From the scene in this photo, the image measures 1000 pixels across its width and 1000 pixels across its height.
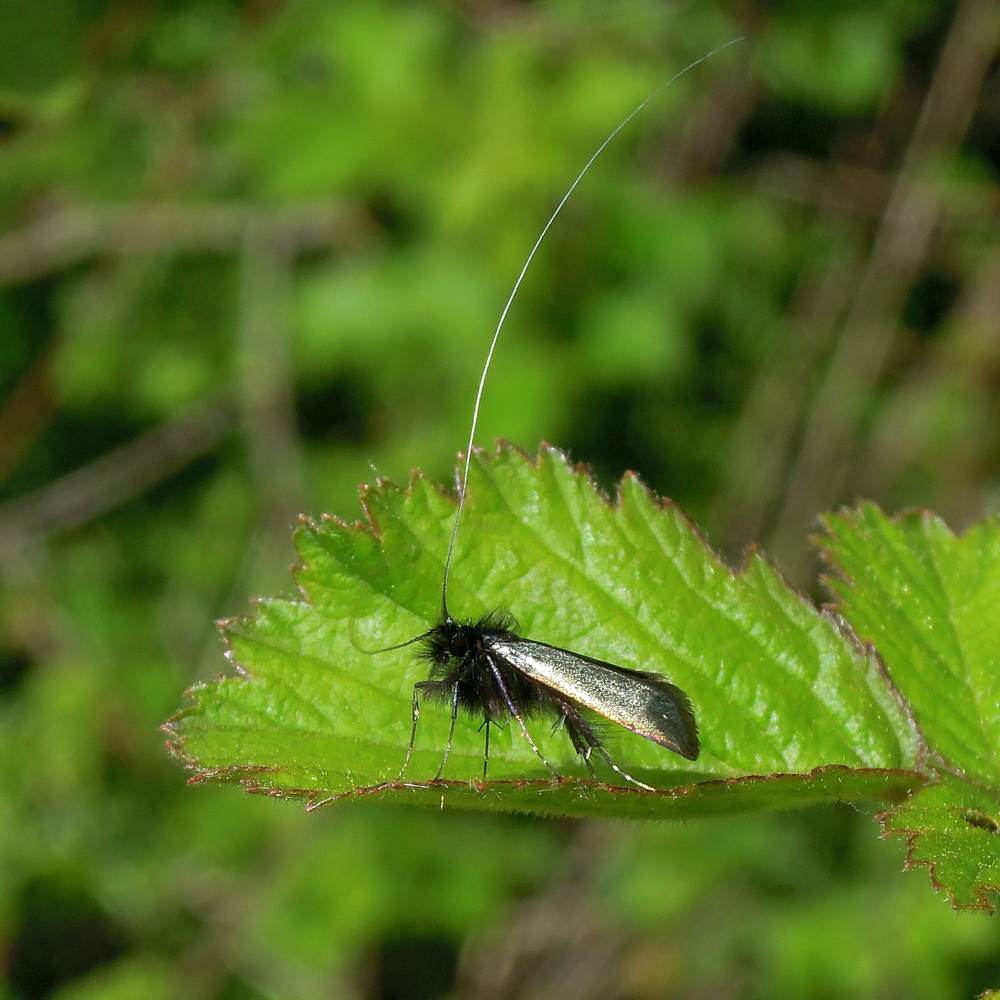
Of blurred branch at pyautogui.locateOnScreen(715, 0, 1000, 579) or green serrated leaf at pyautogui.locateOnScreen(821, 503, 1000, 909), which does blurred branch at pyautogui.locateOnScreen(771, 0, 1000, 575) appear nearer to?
blurred branch at pyautogui.locateOnScreen(715, 0, 1000, 579)

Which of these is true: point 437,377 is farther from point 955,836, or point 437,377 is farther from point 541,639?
point 955,836

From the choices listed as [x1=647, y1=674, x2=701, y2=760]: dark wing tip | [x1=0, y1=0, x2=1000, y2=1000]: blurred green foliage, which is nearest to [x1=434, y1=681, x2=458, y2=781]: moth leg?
[x1=647, y1=674, x2=701, y2=760]: dark wing tip

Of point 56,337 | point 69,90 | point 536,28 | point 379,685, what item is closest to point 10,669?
point 56,337

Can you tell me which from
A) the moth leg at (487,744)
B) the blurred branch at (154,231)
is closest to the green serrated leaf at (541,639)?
the moth leg at (487,744)

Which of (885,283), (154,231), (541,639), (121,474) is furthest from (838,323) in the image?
(541,639)

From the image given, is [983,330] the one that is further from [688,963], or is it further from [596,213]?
[688,963]

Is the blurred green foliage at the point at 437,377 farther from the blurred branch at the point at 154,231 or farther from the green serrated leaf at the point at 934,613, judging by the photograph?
the green serrated leaf at the point at 934,613
